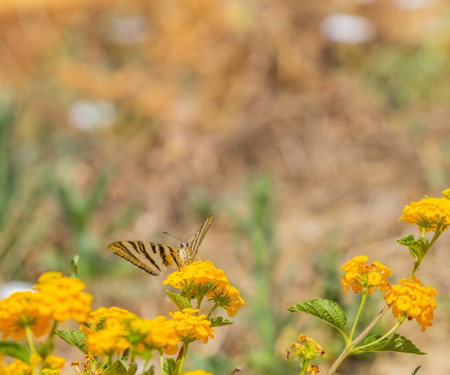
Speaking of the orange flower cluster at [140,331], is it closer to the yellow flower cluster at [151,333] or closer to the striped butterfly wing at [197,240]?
the yellow flower cluster at [151,333]

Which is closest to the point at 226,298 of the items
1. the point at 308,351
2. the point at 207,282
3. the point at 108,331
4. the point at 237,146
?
the point at 207,282

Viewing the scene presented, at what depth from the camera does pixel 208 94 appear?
4.98 metres

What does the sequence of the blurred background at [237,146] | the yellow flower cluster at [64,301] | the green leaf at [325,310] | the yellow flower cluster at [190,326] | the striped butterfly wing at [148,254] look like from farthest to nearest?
the blurred background at [237,146], the striped butterfly wing at [148,254], the green leaf at [325,310], the yellow flower cluster at [190,326], the yellow flower cluster at [64,301]

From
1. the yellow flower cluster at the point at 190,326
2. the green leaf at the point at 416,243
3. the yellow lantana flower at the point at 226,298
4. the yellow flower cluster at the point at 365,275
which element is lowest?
the yellow flower cluster at the point at 190,326

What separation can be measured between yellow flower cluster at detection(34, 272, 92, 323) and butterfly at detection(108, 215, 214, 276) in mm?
321

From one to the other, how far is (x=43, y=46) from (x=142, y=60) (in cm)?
111

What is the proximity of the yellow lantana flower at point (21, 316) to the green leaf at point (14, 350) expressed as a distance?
16 mm

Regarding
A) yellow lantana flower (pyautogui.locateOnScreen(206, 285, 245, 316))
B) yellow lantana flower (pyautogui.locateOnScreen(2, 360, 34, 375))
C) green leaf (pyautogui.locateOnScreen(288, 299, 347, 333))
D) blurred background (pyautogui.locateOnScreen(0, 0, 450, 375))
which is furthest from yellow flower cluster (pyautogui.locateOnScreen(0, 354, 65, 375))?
blurred background (pyautogui.locateOnScreen(0, 0, 450, 375))

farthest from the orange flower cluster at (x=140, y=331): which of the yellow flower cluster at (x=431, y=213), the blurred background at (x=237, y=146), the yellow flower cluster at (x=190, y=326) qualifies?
the blurred background at (x=237, y=146)

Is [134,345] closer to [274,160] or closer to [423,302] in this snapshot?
[423,302]

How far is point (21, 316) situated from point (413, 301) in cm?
53

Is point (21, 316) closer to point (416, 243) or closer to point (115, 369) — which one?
point (115, 369)

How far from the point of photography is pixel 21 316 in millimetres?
824

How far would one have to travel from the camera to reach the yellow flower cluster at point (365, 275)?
3.13ft
